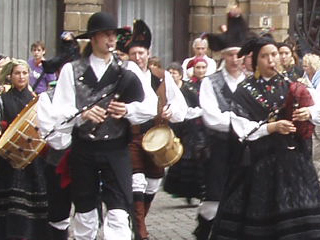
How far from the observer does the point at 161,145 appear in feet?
27.9

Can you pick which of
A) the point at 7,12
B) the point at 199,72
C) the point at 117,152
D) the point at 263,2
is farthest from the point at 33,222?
the point at 263,2

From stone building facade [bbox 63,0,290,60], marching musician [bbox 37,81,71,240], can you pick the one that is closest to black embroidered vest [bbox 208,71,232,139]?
marching musician [bbox 37,81,71,240]

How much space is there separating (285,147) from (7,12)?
943 centimetres

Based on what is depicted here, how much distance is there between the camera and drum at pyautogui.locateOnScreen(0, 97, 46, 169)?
8016 mm

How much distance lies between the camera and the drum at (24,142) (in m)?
8.02

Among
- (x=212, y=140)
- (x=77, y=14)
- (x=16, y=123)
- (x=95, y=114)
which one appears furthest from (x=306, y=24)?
(x=95, y=114)

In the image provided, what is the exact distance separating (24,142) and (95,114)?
1.21m

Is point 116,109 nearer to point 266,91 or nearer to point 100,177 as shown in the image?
point 100,177

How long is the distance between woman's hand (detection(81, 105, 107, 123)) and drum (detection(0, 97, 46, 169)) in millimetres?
1020

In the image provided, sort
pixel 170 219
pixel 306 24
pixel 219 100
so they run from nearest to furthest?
pixel 219 100 < pixel 170 219 < pixel 306 24

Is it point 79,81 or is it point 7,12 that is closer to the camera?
point 79,81

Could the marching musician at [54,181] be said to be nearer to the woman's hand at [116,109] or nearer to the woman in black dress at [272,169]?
A: the woman's hand at [116,109]

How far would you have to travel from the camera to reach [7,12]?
16000 mm

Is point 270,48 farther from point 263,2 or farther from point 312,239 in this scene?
point 263,2
